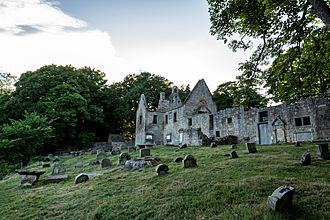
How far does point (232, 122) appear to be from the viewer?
25.5 metres

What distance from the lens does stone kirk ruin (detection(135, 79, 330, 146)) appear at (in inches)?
747

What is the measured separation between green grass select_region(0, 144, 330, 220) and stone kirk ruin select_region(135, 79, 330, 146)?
6.53 meters

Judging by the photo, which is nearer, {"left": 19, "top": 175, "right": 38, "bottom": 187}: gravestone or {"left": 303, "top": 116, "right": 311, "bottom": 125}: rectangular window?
{"left": 19, "top": 175, "right": 38, "bottom": 187}: gravestone

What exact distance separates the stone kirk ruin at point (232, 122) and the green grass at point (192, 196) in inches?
257

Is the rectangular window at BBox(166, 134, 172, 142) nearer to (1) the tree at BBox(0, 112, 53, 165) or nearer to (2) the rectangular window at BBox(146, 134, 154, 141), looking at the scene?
(2) the rectangular window at BBox(146, 134, 154, 141)

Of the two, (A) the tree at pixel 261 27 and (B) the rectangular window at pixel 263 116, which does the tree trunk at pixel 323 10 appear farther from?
(B) the rectangular window at pixel 263 116

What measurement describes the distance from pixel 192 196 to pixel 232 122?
2066 cm

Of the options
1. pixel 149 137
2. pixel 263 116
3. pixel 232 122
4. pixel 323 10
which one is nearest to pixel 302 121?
pixel 263 116

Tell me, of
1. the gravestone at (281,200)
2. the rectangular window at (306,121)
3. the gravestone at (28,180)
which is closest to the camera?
the gravestone at (281,200)

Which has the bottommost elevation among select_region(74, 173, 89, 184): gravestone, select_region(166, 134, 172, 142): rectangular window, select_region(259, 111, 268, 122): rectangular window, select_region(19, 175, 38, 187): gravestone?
select_region(19, 175, 38, 187): gravestone

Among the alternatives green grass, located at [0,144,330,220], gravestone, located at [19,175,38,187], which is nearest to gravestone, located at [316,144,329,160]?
green grass, located at [0,144,330,220]

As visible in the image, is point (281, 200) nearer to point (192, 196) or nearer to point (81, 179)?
point (192, 196)

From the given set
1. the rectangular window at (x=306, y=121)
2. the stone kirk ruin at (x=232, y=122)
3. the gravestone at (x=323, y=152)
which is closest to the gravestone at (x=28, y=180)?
the gravestone at (x=323, y=152)

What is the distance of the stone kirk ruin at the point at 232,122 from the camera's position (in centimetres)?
1897
